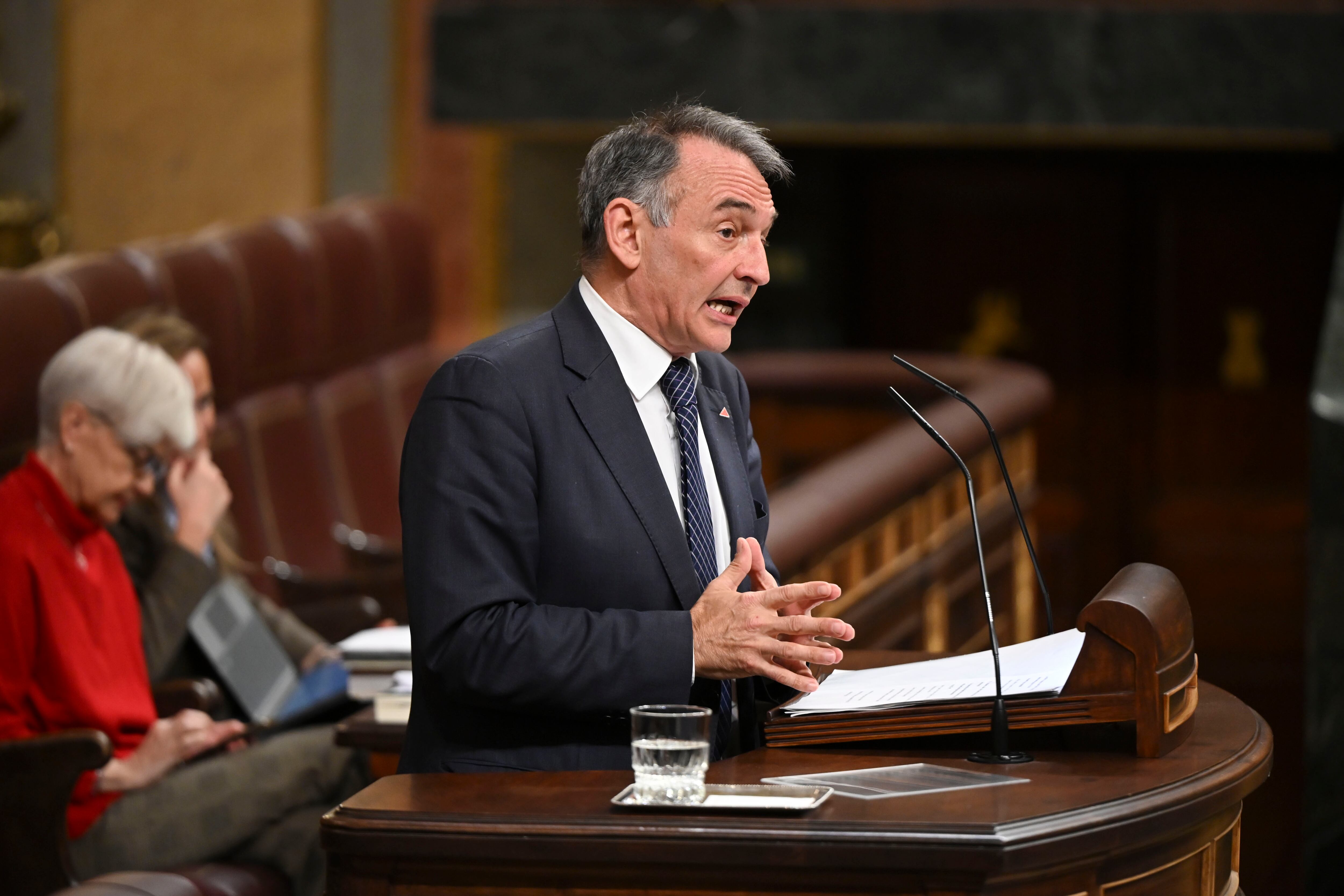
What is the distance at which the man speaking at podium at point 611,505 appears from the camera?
1.74 metres

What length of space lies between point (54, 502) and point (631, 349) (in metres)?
1.34

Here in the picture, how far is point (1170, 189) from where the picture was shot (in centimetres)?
754

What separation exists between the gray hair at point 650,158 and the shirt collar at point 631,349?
0.23ft

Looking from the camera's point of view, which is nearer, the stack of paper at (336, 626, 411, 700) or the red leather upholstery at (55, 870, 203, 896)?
the red leather upholstery at (55, 870, 203, 896)

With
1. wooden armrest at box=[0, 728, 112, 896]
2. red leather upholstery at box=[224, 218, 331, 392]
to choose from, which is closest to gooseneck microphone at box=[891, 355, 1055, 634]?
wooden armrest at box=[0, 728, 112, 896]

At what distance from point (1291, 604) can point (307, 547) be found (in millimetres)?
4217

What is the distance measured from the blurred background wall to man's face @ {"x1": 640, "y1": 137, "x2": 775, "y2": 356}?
4285mm

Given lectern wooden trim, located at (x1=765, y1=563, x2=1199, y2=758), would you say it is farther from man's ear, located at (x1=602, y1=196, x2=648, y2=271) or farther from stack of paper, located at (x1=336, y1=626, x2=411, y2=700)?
stack of paper, located at (x1=336, y1=626, x2=411, y2=700)

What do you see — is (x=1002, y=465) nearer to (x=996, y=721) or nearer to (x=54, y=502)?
(x=996, y=721)

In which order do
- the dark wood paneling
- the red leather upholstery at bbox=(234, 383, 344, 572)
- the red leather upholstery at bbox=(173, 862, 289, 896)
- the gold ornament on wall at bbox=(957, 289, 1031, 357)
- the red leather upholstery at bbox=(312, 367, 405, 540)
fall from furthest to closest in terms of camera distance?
the gold ornament on wall at bbox=(957, 289, 1031, 357) → the dark wood paneling → the red leather upholstery at bbox=(312, 367, 405, 540) → the red leather upholstery at bbox=(234, 383, 344, 572) → the red leather upholstery at bbox=(173, 862, 289, 896)

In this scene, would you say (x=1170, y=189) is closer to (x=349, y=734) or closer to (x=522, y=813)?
(x=349, y=734)

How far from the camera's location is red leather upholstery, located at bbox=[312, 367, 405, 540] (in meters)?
5.52

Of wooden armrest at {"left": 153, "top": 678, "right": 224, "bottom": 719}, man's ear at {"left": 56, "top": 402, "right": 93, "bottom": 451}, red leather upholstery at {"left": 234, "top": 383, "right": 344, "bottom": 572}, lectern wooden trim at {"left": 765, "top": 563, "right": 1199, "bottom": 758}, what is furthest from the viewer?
red leather upholstery at {"left": 234, "top": 383, "right": 344, "bottom": 572}

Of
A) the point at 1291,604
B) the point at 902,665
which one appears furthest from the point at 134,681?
the point at 1291,604
